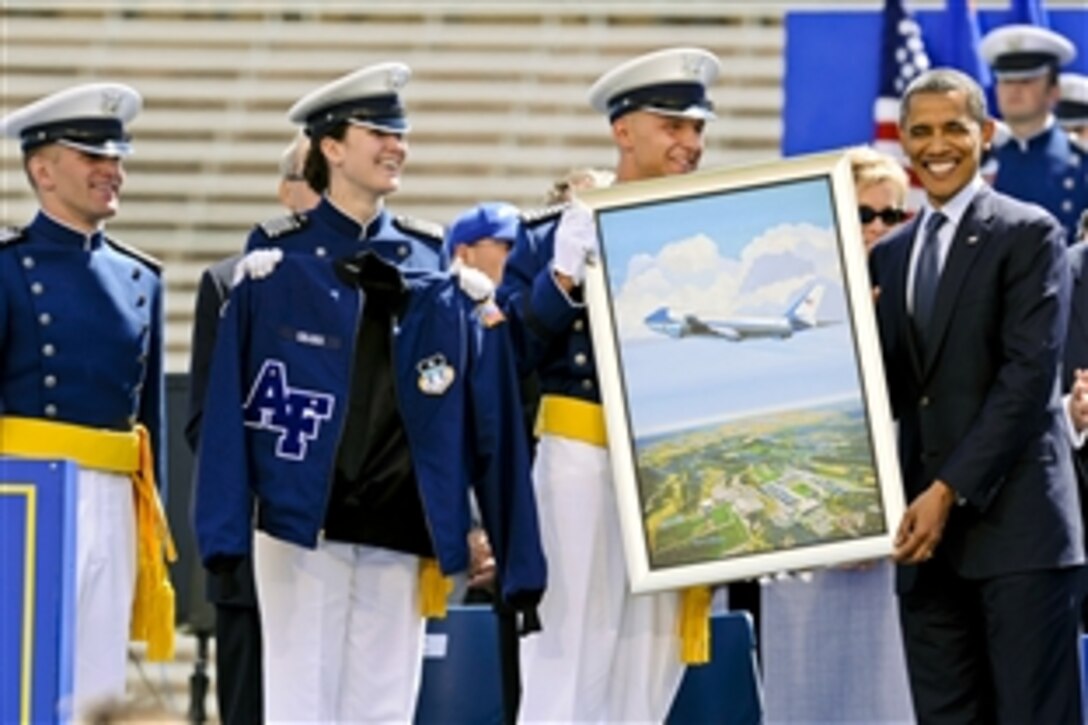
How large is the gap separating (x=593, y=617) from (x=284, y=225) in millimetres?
1128

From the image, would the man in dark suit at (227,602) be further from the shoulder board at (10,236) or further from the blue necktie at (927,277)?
the blue necktie at (927,277)

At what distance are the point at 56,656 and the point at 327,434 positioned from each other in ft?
2.52

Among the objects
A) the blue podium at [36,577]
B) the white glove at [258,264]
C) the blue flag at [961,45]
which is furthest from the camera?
the blue flag at [961,45]

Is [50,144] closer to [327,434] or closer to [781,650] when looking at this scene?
[327,434]

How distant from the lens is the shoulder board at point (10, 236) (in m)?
8.38

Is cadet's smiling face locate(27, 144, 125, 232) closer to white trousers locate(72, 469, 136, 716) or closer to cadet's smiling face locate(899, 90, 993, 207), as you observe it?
white trousers locate(72, 469, 136, 716)

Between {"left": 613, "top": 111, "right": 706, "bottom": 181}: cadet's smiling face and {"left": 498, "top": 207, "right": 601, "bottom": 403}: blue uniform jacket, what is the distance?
8.4 inches

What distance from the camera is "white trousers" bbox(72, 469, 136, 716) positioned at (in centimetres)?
819

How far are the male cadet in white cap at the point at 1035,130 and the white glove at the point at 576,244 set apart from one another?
9.47 ft

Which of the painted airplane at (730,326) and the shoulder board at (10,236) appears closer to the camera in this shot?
the painted airplane at (730,326)

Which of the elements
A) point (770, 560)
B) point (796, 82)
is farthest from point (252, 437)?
point (796, 82)

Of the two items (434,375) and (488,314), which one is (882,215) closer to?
(488,314)

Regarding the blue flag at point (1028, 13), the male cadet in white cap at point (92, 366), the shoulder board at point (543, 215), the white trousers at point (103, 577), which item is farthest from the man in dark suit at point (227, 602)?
the blue flag at point (1028, 13)

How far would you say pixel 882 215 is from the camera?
29.3ft
